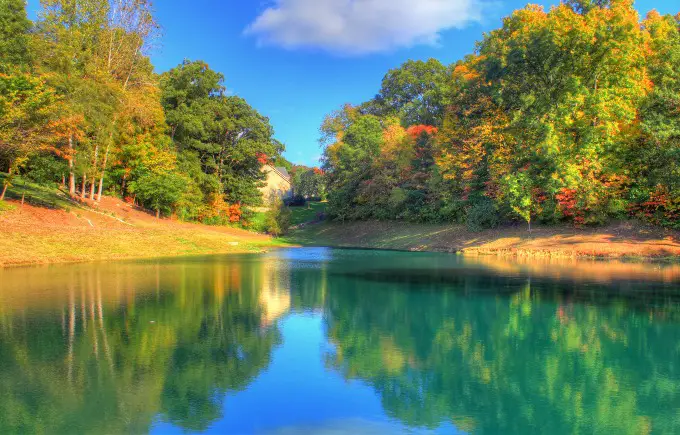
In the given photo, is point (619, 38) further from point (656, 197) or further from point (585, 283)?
point (585, 283)

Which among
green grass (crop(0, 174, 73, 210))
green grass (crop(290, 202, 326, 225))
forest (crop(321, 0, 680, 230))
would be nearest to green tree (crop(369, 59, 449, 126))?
green grass (crop(290, 202, 326, 225))

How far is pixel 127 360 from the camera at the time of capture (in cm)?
786

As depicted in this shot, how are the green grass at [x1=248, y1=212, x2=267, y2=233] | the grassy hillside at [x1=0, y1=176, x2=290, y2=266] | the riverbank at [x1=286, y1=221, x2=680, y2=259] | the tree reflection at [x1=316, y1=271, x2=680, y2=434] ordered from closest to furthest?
the tree reflection at [x1=316, y1=271, x2=680, y2=434]
the grassy hillside at [x1=0, y1=176, x2=290, y2=266]
the riverbank at [x1=286, y1=221, x2=680, y2=259]
the green grass at [x1=248, y1=212, x2=267, y2=233]

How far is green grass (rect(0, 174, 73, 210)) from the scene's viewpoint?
28641 millimetres

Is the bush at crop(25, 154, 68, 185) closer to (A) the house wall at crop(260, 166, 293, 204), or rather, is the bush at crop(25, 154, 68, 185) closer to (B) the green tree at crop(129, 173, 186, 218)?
(B) the green tree at crop(129, 173, 186, 218)

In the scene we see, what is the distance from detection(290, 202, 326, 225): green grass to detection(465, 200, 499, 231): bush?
27.3m

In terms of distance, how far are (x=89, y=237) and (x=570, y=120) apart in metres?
28.4

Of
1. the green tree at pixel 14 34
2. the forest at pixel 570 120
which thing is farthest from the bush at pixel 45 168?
the forest at pixel 570 120

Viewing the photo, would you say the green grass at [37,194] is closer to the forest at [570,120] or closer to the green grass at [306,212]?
the forest at [570,120]

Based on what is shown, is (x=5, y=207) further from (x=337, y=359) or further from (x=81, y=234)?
(x=337, y=359)

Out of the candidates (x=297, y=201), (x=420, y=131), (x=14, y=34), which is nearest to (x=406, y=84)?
→ (x=420, y=131)

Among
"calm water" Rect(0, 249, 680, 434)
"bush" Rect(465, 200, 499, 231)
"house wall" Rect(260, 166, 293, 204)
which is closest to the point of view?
"calm water" Rect(0, 249, 680, 434)

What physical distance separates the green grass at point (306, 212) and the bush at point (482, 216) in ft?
89.4

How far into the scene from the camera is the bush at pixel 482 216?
3559 centimetres
